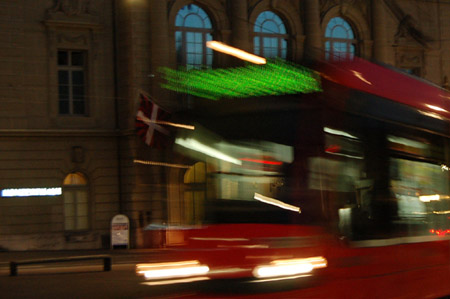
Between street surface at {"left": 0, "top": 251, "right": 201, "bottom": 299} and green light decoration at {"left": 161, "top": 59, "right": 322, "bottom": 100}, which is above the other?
green light decoration at {"left": 161, "top": 59, "right": 322, "bottom": 100}

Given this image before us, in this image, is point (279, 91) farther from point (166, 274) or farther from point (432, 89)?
point (432, 89)

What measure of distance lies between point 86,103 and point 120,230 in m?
5.91

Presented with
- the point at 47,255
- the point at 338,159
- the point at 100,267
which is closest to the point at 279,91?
→ the point at 338,159

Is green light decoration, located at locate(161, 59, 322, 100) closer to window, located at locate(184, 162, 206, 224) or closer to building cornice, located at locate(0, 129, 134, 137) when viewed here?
window, located at locate(184, 162, 206, 224)

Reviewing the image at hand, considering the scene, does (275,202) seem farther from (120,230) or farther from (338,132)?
(120,230)

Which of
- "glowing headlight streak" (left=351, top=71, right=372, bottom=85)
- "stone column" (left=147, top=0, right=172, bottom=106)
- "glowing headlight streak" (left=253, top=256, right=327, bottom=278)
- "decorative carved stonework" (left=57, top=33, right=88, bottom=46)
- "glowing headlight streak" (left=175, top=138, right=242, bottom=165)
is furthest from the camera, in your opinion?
"stone column" (left=147, top=0, right=172, bottom=106)

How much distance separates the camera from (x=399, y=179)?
314 inches

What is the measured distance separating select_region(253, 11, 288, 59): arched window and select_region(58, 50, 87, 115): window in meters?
7.61

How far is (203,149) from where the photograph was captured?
7852 mm

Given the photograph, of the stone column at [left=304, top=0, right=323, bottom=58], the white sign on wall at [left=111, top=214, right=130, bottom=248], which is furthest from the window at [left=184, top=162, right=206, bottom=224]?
the stone column at [left=304, top=0, right=323, bottom=58]

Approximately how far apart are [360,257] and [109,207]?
69.4ft

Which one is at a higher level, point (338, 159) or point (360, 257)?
point (338, 159)

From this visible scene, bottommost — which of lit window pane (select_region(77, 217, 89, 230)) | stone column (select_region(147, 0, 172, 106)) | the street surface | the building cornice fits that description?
the street surface

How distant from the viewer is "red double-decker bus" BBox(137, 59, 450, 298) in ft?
22.5
